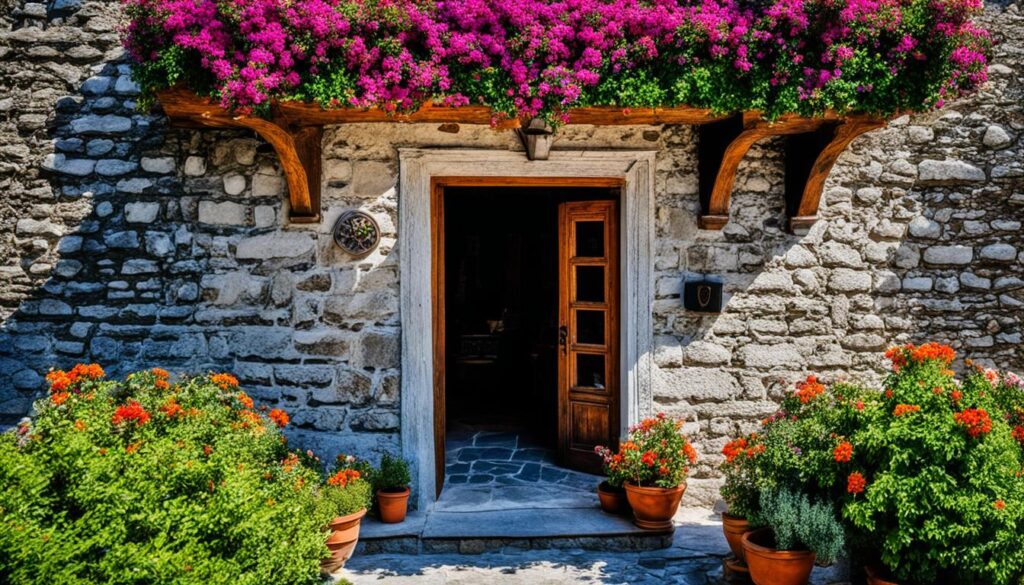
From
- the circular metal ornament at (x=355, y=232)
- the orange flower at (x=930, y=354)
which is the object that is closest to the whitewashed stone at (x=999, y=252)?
the orange flower at (x=930, y=354)

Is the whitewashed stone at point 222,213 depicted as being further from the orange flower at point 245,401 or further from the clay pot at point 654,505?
the clay pot at point 654,505

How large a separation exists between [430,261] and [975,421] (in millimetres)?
3274

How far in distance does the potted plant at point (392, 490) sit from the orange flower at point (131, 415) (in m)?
1.52

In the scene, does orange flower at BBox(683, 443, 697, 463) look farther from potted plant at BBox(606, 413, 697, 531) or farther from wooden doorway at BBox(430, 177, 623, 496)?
wooden doorway at BBox(430, 177, 623, 496)

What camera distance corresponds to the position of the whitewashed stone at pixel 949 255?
5062mm

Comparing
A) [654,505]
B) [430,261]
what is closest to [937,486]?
[654,505]

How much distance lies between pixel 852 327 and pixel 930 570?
2.11 m

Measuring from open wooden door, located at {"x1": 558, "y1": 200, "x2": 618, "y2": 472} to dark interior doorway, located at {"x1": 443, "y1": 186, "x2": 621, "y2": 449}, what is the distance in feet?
0.85

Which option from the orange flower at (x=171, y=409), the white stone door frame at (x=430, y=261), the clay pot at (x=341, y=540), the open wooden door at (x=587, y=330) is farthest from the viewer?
the open wooden door at (x=587, y=330)

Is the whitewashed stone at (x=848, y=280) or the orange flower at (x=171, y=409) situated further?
the whitewashed stone at (x=848, y=280)

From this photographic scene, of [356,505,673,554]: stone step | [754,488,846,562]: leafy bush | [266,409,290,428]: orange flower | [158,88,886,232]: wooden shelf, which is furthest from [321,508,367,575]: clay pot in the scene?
[754,488,846,562]: leafy bush

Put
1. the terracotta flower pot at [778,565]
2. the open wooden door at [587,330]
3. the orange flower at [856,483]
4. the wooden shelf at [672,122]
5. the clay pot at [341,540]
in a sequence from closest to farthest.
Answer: the orange flower at [856,483] → the terracotta flower pot at [778,565] → the clay pot at [341,540] → the wooden shelf at [672,122] → the open wooden door at [587,330]

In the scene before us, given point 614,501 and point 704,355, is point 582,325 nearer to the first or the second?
point 704,355

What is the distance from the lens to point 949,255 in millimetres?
5062
